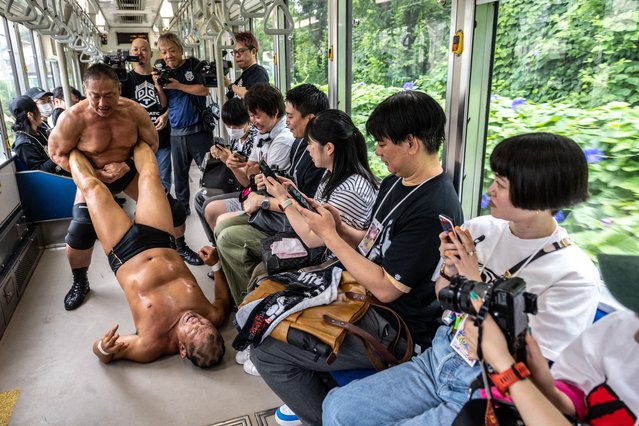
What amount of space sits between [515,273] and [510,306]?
1.56 feet

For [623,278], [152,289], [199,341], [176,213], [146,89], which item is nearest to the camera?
[623,278]

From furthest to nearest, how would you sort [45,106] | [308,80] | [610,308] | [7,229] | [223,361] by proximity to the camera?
1. [45,106]
2. [308,80]
3. [7,229]
4. [223,361]
5. [610,308]

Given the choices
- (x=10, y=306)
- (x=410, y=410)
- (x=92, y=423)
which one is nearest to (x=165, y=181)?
(x=10, y=306)

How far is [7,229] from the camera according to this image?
10.9 feet

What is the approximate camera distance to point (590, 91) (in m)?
1.78

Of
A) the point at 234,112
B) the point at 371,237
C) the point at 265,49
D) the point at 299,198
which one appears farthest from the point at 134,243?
the point at 265,49

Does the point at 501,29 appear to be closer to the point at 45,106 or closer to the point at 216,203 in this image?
the point at 216,203

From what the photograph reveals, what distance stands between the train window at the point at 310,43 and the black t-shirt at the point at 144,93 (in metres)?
1.58

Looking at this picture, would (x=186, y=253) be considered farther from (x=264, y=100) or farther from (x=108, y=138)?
(x=264, y=100)

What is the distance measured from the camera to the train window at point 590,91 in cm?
163

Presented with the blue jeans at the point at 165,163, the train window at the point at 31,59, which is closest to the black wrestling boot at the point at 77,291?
the blue jeans at the point at 165,163

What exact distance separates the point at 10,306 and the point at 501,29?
3350 millimetres

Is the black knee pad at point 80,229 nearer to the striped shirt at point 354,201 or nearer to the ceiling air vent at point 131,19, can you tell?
the striped shirt at point 354,201

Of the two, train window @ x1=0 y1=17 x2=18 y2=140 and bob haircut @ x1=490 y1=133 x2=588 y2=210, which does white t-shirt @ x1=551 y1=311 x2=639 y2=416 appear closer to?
bob haircut @ x1=490 y1=133 x2=588 y2=210
